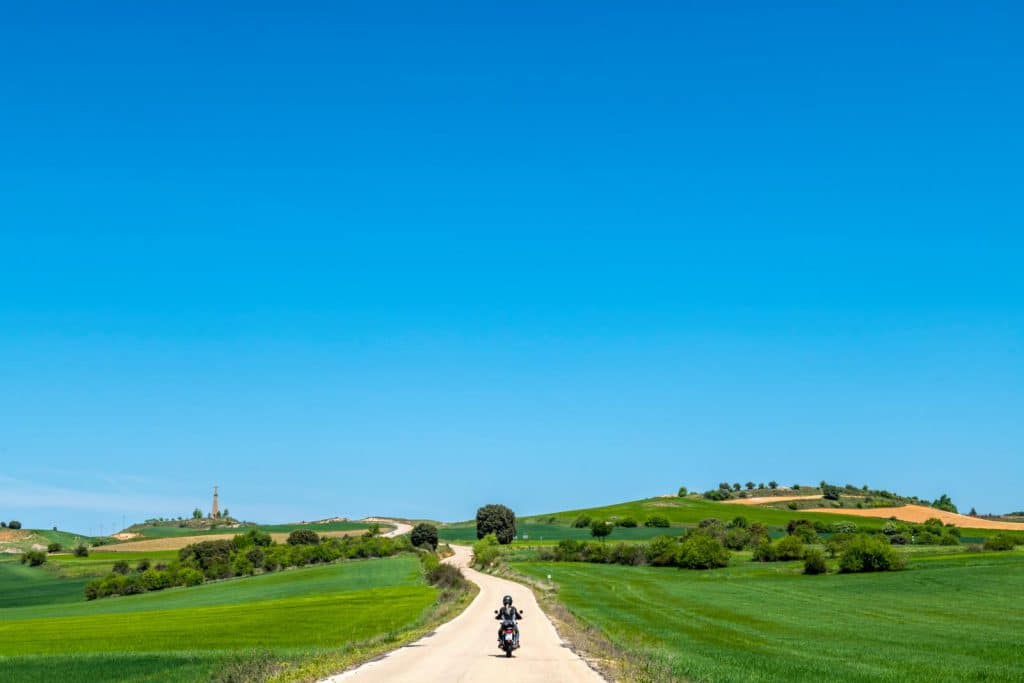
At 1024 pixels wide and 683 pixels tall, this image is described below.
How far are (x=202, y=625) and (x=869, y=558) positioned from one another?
66.7m

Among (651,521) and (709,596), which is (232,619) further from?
(651,521)

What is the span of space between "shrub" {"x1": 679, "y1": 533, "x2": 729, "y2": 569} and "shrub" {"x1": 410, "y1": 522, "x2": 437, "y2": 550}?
6737 centimetres

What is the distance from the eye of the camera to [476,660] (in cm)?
2831

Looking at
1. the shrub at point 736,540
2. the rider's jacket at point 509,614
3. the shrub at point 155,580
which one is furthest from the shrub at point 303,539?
the rider's jacket at point 509,614

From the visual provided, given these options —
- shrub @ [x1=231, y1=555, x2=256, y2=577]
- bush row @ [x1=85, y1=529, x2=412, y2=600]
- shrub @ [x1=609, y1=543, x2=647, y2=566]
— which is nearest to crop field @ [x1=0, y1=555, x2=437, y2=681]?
bush row @ [x1=85, y1=529, x2=412, y2=600]

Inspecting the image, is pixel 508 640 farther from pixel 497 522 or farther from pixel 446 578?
pixel 497 522

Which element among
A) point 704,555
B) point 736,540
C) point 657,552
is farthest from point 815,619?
point 736,540

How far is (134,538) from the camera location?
18938 centimetres

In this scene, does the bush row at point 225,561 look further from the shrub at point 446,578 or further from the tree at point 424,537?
the shrub at point 446,578

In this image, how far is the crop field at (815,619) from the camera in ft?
99.9

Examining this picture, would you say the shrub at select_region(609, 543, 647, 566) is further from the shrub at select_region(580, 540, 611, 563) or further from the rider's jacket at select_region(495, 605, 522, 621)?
the rider's jacket at select_region(495, 605, 522, 621)

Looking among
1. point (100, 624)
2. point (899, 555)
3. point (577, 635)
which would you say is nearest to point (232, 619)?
point (100, 624)

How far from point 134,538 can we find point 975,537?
520 ft

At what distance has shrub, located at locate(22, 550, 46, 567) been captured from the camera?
141637mm
